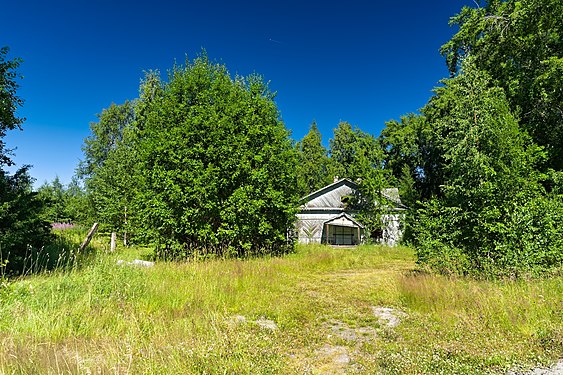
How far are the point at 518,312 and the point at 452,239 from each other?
3606 millimetres

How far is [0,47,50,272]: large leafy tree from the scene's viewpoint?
795 cm

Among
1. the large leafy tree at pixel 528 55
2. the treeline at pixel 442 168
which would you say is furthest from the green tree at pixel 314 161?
the treeline at pixel 442 168

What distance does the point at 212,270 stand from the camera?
8.71 metres

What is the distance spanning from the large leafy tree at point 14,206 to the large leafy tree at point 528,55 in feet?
51.6

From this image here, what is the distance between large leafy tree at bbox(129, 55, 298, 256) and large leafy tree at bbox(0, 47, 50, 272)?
359 centimetres

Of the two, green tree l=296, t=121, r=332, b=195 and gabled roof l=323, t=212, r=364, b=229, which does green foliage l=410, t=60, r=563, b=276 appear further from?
green tree l=296, t=121, r=332, b=195

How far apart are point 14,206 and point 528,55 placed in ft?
67.0

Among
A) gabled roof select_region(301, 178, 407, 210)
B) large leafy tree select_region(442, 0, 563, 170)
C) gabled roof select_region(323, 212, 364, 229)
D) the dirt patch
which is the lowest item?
the dirt patch

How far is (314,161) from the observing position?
44312mm

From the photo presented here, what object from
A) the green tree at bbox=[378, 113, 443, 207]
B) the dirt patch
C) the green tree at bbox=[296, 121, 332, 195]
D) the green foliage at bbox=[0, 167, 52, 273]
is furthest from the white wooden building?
the green foliage at bbox=[0, 167, 52, 273]

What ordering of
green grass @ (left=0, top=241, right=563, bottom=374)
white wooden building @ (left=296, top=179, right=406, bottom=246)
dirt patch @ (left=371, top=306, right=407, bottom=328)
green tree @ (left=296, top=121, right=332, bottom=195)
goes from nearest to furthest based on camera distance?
green grass @ (left=0, top=241, right=563, bottom=374), dirt patch @ (left=371, top=306, right=407, bottom=328), white wooden building @ (left=296, top=179, right=406, bottom=246), green tree @ (left=296, top=121, right=332, bottom=195)

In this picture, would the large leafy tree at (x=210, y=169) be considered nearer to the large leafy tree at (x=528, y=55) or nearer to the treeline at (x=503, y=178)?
the treeline at (x=503, y=178)

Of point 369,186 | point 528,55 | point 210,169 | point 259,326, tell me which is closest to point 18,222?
point 210,169

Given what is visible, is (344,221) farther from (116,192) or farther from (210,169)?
(116,192)
